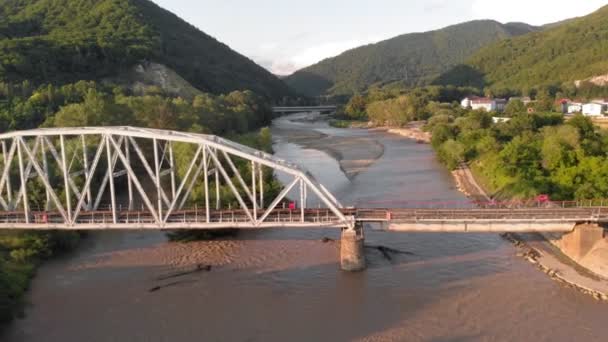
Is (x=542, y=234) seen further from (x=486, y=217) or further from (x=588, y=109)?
(x=588, y=109)

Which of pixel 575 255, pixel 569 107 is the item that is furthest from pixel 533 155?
pixel 569 107

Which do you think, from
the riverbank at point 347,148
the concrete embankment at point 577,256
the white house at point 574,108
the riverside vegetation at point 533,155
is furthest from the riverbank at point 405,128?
the concrete embankment at point 577,256

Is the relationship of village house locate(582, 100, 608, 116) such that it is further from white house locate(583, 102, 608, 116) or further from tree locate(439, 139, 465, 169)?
tree locate(439, 139, 465, 169)

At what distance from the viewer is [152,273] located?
31703mm

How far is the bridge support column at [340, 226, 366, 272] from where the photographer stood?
3038 centimetres

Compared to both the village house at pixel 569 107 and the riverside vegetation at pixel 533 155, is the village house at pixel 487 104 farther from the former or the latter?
the riverside vegetation at pixel 533 155

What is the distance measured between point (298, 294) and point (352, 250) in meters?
4.33

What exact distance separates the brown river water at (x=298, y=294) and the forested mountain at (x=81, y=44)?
64577 mm

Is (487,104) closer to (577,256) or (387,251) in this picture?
(577,256)

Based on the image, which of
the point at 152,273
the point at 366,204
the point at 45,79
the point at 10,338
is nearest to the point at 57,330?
the point at 10,338

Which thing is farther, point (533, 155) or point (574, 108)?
point (574, 108)

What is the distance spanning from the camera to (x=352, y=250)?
30484 mm

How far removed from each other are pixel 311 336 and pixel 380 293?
5.72 metres

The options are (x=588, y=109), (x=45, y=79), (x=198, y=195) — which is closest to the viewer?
(x=198, y=195)
